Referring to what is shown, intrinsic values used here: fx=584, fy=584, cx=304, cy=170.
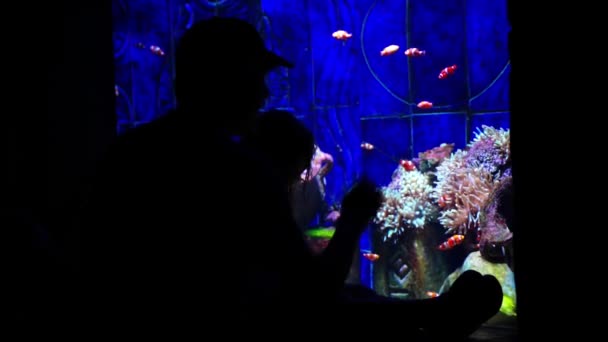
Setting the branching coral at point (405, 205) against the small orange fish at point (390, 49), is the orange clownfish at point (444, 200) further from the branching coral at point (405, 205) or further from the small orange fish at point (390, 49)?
the small orange fish at point (390, 49)

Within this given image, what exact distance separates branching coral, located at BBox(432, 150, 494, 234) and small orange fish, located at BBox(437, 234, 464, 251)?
0.16 meters

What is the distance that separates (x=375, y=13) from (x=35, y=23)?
5662mm

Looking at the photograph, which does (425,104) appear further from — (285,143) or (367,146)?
(285,143)

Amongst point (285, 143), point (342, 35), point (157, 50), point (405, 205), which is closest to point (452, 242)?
point (405, 205)

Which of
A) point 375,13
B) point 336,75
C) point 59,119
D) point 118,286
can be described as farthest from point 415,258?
point 118,286

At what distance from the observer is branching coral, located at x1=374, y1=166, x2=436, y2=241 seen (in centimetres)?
855

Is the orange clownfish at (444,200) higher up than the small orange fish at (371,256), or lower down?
higher up

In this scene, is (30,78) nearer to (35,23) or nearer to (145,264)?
(35,23)

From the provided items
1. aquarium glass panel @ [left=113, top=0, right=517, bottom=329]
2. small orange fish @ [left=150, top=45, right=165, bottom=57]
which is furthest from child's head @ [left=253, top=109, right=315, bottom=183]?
small orange fish @ [left=150, top=45, right=165, bottom=57]

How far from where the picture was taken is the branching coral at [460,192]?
8008mm

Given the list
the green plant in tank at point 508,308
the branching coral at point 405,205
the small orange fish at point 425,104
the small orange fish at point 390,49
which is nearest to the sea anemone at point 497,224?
the green plant in tank at point 508,308

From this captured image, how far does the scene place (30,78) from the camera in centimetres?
430

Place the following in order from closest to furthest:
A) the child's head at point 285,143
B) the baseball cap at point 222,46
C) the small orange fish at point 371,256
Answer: the baseball cap at point 222,46 → the child's head at point 285,143 → the small orange fish at point 371,256

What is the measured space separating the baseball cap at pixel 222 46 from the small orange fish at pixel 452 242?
6.20m
